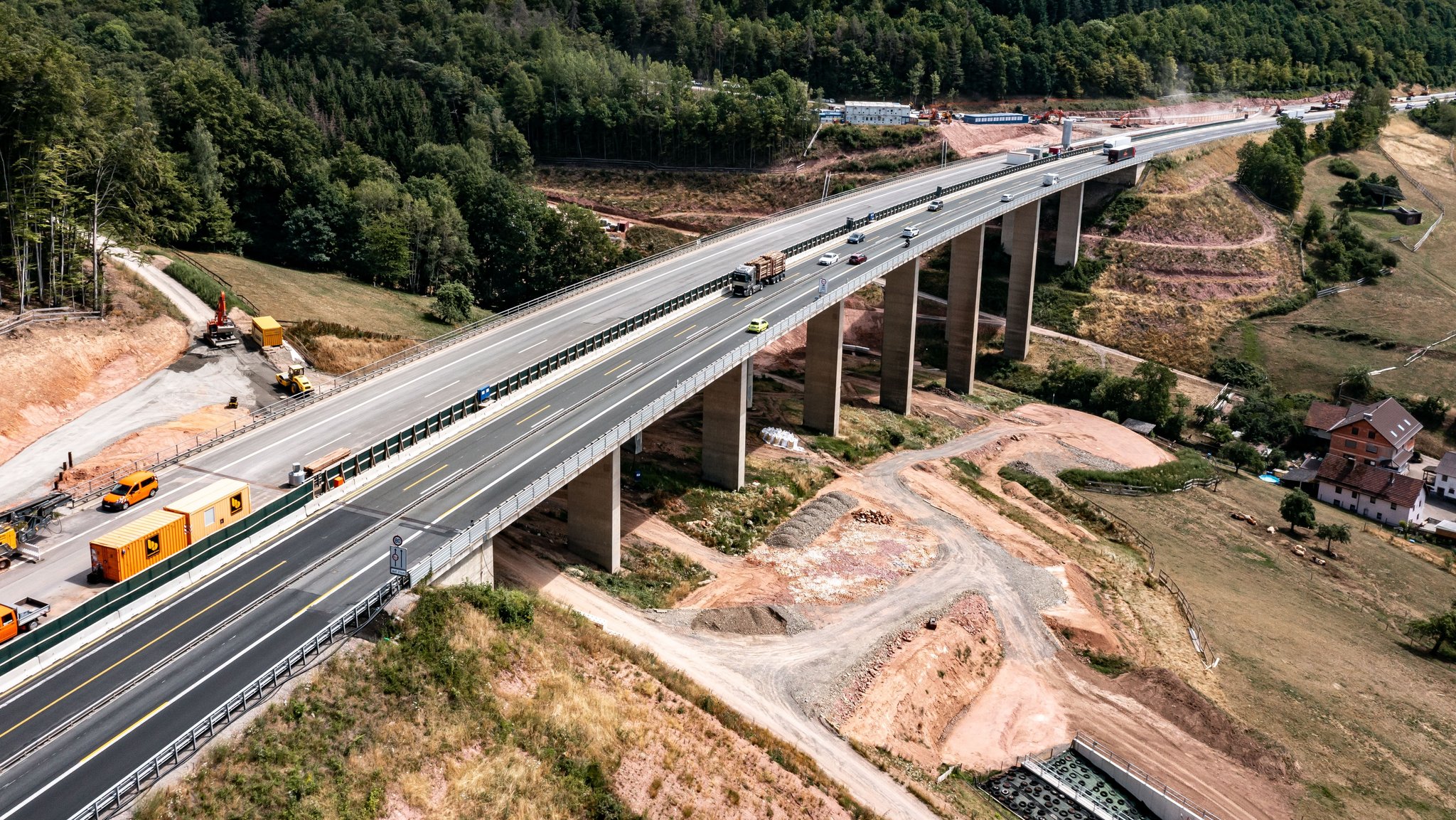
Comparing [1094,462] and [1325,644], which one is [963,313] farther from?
[1325,644]

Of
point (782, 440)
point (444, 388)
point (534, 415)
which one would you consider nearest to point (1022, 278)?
point (782, 440)

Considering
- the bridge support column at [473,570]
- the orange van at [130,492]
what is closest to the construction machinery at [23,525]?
the orange van at [130,492]

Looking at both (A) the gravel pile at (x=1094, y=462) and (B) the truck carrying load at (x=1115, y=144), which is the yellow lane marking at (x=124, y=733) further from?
(B) the truck carrying load at (x=1115, y=144)

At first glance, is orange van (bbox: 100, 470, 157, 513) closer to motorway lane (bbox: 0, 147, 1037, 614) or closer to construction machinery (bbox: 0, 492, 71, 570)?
motorway lane (bbox: 0, 147, 1037, 614)

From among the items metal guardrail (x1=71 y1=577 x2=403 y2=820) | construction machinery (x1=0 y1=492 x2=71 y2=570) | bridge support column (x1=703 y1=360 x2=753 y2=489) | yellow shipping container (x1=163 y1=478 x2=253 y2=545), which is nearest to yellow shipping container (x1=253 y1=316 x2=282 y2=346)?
construction machinery (x1=0 y1=492 x2=71 y2=570)

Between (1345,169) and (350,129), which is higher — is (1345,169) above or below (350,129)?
below

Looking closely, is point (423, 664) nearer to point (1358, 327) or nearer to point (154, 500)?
point (154, 500)
